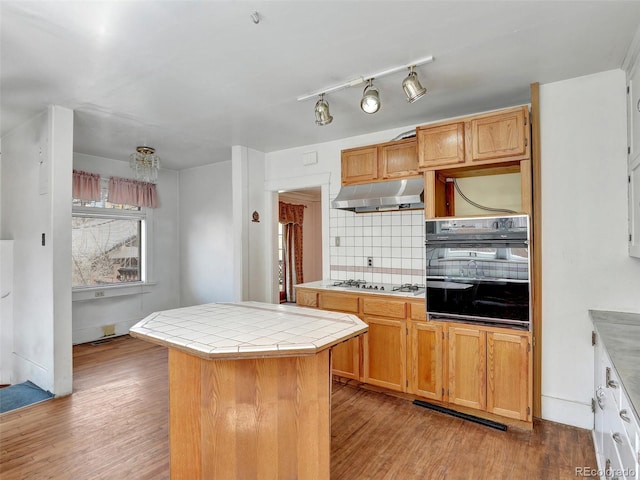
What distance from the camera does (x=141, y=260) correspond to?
5348 millimetres

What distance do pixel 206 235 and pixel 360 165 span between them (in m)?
2.95

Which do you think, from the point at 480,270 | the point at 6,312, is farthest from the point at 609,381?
→ the point at 6,312

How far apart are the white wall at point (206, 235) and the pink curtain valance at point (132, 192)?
0.48 meters

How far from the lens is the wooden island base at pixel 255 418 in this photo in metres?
1.62

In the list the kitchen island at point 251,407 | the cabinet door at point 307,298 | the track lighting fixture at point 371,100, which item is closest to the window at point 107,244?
the cabinet door at point 307,298

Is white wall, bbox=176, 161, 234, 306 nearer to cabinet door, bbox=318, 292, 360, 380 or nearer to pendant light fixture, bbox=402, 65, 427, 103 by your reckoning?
cabinet door, bbox=318, 292, 360, 380

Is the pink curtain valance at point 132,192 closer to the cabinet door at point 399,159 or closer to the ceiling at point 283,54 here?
the ceiling at point 283,54

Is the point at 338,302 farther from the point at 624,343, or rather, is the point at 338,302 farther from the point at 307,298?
the point at 624,343

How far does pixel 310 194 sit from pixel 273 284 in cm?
328

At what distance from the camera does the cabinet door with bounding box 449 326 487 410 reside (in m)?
2.60

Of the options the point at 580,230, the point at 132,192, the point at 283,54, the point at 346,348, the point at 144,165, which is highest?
the point at 283,54

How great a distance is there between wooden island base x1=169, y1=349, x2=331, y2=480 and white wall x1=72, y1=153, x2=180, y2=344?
388 centimetres

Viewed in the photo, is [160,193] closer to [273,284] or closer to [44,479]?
[273,284]

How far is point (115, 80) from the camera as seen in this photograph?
2.55m
